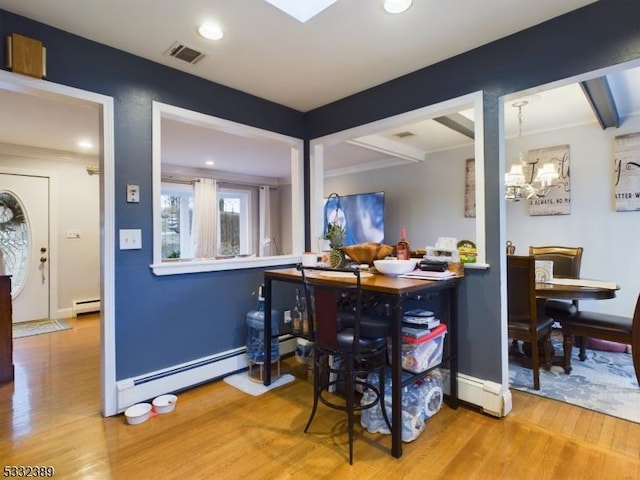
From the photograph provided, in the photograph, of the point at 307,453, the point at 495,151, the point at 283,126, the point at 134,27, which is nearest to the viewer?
the point at 307,453

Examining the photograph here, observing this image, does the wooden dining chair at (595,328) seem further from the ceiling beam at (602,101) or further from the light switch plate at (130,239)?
the light switch plate at (130,239)

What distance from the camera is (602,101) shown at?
9.44ft

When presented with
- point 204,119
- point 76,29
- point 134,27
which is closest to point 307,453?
point 204,119

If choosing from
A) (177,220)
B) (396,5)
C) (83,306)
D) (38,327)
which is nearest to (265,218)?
(177,220)

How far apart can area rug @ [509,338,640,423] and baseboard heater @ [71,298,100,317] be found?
533cm

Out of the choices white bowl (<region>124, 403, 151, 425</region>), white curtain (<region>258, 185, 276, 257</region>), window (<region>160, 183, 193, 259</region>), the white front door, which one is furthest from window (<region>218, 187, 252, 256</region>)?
white bowl (<region>124, 403, 151, 425</region>)

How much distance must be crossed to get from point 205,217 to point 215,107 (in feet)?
12.9

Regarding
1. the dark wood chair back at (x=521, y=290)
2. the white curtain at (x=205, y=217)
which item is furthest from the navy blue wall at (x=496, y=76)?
the white curtain at (x=205, y=217)

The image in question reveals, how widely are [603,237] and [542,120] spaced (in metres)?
1.40

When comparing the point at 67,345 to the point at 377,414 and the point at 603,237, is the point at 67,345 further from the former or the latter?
the point at 603,237

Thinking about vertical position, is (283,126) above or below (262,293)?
above

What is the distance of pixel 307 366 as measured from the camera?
2.89m

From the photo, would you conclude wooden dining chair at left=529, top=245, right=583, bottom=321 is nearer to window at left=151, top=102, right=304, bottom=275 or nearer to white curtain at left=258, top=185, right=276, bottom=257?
window at left=151, top=102, right=304, bottom=275

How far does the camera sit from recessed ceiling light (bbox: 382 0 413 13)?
5.63ft
